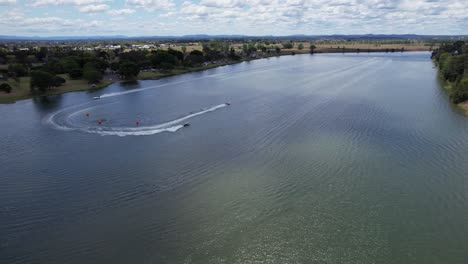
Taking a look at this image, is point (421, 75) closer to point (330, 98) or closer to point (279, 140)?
point (330, 98)

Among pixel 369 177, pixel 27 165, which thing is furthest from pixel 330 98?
pixel 27 165

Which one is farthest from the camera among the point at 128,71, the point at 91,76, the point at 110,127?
the point at 128,71

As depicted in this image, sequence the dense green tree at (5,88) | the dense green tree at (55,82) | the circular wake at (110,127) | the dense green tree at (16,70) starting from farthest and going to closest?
the dense green tree at (16,70) < the dense green tree at (55,82) < the dense green tree at (5,88) < the circular wake at (110,127)

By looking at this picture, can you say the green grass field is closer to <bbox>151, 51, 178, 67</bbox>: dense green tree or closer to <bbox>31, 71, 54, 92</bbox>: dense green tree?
<bbox>31, 71, 54, 92</bbox>: dense green tree

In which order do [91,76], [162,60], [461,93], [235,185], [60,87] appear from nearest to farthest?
[235,185] < [461,93] < [60,87] < [91,76] < [162,60]

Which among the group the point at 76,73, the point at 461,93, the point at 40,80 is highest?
the point at 76,73

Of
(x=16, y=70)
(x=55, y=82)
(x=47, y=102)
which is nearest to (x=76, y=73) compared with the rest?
(x=55, y=82)

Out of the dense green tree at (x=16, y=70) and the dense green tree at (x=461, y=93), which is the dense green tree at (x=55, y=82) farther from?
the dense green tree at (x=461, y=93)

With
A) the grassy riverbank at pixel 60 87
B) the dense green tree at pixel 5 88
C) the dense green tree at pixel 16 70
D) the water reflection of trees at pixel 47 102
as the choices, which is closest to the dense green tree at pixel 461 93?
the water reflection of trees at pixel 47 102

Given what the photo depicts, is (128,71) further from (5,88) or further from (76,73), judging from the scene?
(5,88)

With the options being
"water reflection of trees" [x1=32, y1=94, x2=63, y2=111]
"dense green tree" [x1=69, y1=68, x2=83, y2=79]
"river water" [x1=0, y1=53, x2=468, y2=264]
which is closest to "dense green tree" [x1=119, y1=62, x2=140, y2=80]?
"dense green tree" [x1=69, y1=68, x2=83, y2=79]
